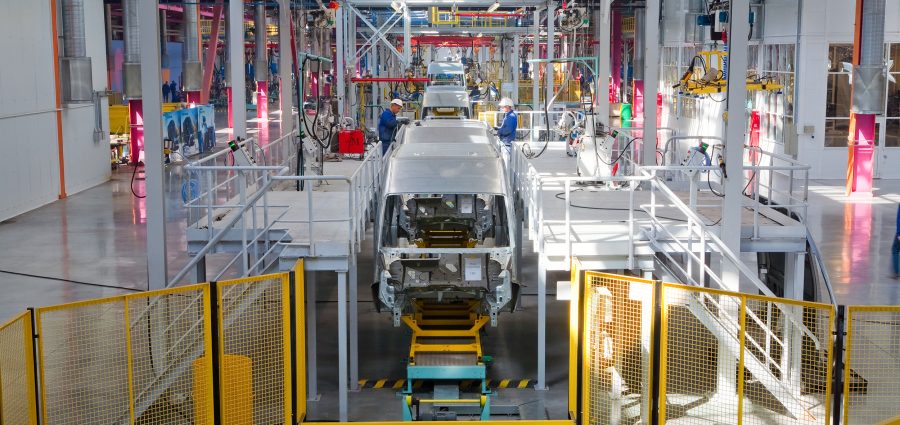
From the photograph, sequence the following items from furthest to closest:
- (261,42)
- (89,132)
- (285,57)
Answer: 1. (261,42)
2. (89,132)
3. (285,57)

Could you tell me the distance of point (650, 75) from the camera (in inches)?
746

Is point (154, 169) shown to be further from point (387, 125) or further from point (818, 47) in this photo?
point (818, 47)

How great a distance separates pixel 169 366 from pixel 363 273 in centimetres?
915

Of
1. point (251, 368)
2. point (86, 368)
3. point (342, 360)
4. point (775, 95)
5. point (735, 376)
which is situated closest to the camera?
point (251, 368)

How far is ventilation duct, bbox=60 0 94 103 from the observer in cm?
2619

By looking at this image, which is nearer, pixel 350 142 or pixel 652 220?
pixel 652 220

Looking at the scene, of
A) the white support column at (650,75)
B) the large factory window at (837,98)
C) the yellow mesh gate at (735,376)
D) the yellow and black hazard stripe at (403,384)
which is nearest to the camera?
the yellow mesh gate at (735,376)

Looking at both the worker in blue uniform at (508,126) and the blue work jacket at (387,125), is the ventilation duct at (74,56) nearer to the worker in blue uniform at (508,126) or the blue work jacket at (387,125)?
the blue work jacket at (387,125)

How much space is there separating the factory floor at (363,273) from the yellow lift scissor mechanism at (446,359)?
1.91 ft

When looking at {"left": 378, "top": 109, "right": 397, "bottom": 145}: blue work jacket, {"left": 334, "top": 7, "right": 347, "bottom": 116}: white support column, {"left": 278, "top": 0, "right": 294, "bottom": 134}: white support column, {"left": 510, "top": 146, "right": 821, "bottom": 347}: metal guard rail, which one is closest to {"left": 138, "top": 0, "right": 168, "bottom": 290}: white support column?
{"left": 510, "top": 146, "right": 821, "bottom": 347}: metal guard rail

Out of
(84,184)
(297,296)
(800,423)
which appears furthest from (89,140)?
(800,423)

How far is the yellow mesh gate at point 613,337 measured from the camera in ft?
29.0

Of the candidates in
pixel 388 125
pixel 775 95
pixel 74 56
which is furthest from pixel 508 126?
pixel 74 56

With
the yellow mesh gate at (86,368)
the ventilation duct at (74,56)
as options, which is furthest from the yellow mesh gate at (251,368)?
the ventilation duct at (74,56)
